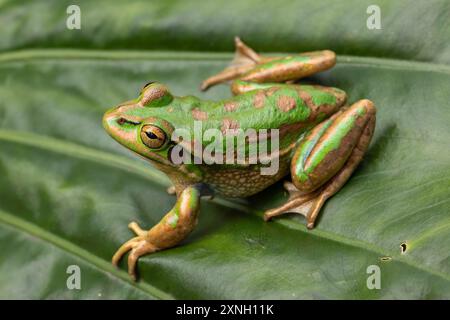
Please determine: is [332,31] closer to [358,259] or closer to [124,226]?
[358,259]

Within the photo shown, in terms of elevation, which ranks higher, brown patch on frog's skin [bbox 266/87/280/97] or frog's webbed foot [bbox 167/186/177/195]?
brown patch on frog's skin [bbox 266/87/280/97]

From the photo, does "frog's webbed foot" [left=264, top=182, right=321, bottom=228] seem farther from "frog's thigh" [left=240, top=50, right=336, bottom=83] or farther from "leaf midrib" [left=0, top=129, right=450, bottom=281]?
"frog's thigh" [left=240, top=50, right=336, bottom=83]

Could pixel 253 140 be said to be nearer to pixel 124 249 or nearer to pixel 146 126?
pixel 146 126

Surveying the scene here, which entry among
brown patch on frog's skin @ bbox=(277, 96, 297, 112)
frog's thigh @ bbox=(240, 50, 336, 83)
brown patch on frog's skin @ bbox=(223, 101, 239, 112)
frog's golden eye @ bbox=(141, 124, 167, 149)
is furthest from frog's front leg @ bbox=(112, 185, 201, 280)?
frog's thigh @ bbox=(240, 50, 336, 83)

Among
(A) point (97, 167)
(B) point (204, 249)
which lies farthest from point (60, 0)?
(B) point (204, 249)

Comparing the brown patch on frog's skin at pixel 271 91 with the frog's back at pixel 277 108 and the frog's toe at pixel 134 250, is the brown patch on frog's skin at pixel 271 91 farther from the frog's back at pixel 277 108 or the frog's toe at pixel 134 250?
the frog's toe at pixel 134 250

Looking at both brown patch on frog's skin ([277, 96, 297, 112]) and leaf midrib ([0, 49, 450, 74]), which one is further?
leaf midrib ([0, 49, 450, 74])

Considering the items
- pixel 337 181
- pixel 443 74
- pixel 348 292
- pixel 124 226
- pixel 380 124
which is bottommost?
pixel 348 292
